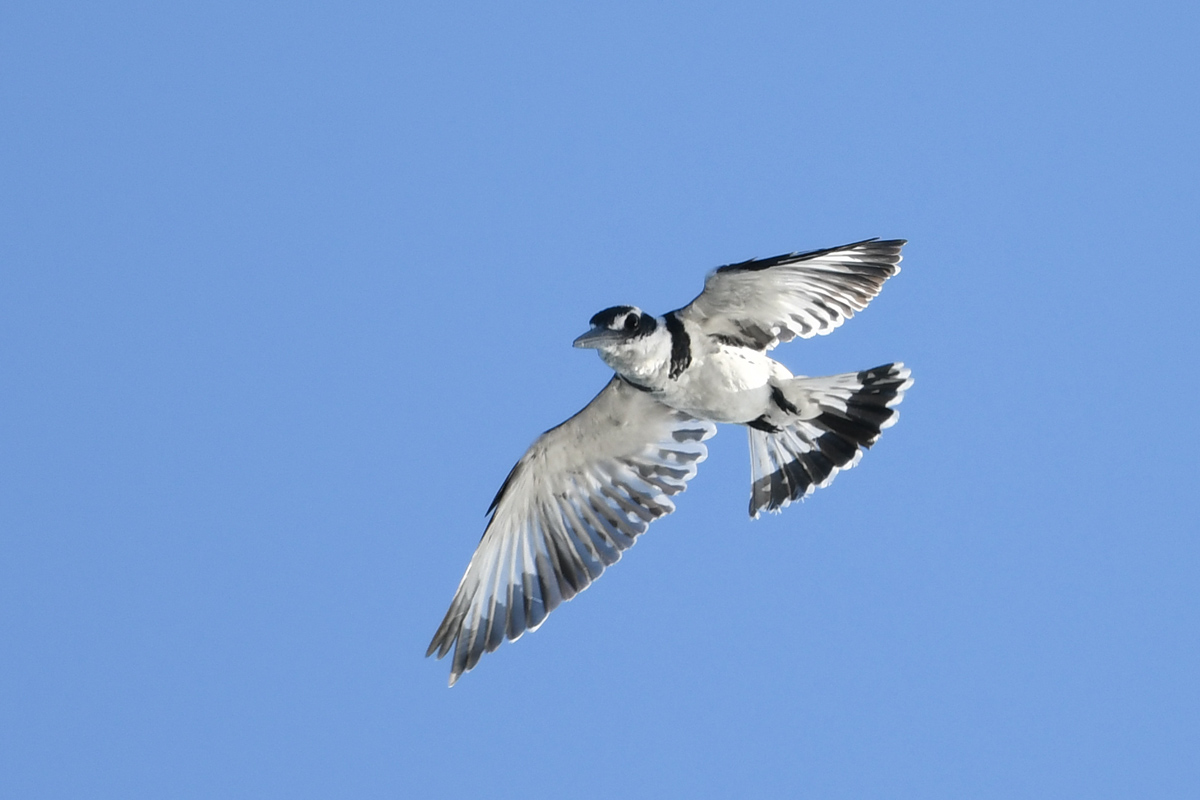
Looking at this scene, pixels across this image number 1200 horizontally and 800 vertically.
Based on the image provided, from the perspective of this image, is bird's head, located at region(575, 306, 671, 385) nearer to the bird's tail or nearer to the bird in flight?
the bird in flight

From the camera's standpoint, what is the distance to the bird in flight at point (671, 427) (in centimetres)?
1044

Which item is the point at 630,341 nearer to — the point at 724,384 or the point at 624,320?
the point at 624,320

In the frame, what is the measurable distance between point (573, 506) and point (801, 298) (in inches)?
99.9

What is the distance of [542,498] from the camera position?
465 inches

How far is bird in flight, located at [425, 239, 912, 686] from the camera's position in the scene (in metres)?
10.4

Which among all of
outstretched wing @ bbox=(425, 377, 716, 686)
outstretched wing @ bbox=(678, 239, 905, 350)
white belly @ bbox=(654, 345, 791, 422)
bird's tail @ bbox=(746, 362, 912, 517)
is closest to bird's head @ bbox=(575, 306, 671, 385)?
white belly @ bbox=(654, 345, 791, 422)

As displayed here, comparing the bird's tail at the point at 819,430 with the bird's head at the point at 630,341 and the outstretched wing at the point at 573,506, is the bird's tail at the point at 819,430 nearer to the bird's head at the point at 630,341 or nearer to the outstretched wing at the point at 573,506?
the outstretched wing at the point at 573,506

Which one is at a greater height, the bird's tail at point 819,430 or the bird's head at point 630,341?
the bird's head at point 630,341

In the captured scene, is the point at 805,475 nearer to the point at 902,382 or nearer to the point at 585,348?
the point at 902,382

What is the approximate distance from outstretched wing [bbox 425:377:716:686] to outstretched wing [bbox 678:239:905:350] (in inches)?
38.2

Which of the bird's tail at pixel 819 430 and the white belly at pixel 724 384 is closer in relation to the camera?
the white belly at pixel 724 384

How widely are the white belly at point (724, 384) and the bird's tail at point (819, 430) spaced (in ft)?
0.77

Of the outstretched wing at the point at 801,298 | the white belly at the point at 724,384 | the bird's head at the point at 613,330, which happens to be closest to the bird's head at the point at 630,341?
the bird's head at the point at 613,330

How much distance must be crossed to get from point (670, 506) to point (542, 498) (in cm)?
104
